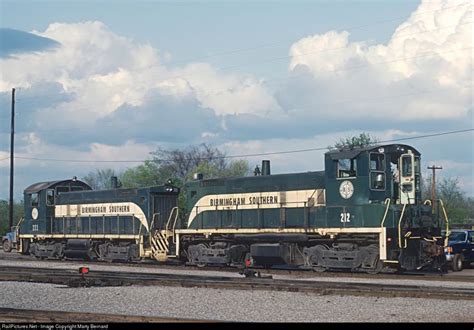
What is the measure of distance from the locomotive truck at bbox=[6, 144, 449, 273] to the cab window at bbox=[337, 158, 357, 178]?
0.03 m

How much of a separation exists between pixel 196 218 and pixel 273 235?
4.23 metres

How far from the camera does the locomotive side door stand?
21.7 m

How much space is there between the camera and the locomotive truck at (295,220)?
69.3 ft

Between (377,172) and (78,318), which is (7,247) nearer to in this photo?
(377,172)

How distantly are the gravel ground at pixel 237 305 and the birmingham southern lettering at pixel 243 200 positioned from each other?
7.63m

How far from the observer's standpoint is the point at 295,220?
23.1 metres

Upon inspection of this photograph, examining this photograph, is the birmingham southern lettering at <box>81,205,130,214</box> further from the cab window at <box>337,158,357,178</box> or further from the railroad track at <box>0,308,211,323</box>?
the railroad track at <box>0,308,211,323</box>

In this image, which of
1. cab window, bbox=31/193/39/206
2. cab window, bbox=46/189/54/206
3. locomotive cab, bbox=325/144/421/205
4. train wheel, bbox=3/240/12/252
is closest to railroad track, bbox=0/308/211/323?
locomotive cab, bbox=325/144/421/205

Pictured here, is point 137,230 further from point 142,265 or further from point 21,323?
point 21,323

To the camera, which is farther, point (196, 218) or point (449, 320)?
point (196, 218)

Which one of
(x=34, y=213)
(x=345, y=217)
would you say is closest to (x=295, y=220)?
(x=345, y=217)

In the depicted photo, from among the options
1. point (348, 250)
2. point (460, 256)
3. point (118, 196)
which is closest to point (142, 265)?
point (118, 196)

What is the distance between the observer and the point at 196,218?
86.7 feet

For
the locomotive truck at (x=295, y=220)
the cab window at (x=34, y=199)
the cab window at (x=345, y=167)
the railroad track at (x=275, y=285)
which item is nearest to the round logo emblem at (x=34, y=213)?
the cab window at (x=34, y=199)
